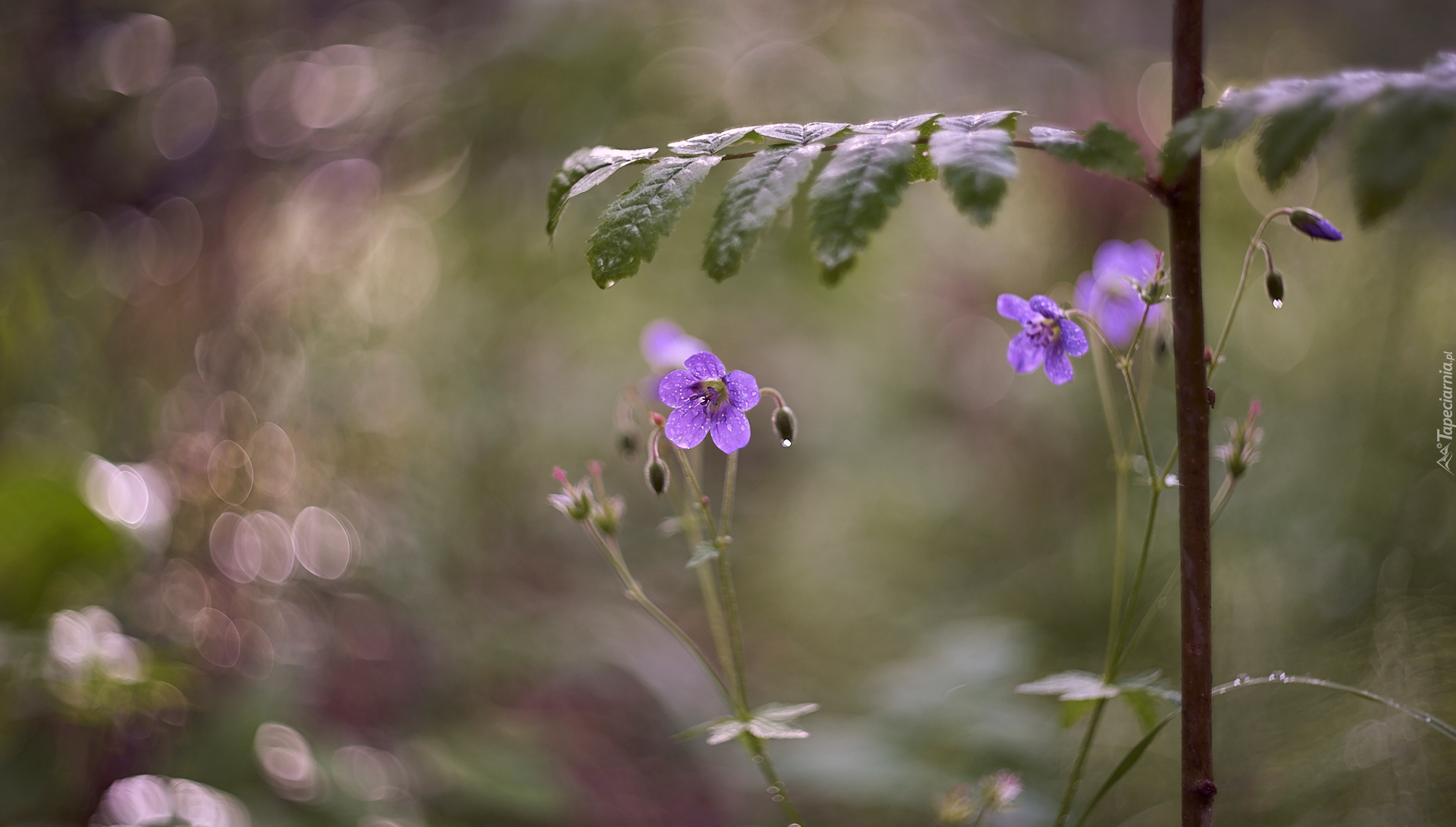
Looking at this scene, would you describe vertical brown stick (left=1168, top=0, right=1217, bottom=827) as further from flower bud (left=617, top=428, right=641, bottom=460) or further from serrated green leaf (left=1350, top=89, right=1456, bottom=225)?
flower bud (left=617, top=428, right=641, bottom=460)

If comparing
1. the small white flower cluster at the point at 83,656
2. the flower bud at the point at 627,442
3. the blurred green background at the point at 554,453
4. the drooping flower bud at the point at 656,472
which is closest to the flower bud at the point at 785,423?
the drooping flower bud at the point at 656,472

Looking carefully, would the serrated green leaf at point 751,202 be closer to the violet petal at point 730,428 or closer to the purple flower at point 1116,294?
the violet petal at point 730,428

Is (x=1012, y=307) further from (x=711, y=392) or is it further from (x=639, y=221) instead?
(x=639, y=221)

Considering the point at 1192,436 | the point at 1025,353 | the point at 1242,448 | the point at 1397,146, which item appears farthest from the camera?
the point at 1025,353

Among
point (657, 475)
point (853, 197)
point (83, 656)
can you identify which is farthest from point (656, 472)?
point (83, 656)

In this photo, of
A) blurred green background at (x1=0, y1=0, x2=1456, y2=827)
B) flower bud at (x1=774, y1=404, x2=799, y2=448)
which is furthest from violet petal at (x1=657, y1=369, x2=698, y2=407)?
blurred green background at (x1=0, y1=0, x2=1456, y2=827)
